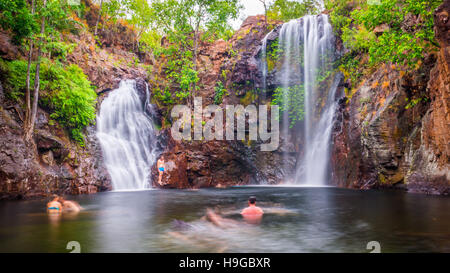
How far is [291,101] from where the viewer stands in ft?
82.6

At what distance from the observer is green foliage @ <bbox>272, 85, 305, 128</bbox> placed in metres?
24.8

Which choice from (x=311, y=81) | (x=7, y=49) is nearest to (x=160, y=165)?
(x=7, y=49)

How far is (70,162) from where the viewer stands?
17.5 meters

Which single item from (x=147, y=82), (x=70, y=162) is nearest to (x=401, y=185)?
(x=70, y=162)

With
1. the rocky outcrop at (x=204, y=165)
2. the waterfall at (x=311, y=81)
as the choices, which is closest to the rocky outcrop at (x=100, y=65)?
the rocky outcrop at (x=204, y=165)

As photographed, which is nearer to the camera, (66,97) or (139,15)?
(66,97)

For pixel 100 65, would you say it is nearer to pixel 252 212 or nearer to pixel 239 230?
pixel 252 212

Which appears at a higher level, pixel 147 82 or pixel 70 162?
pixel 147 82

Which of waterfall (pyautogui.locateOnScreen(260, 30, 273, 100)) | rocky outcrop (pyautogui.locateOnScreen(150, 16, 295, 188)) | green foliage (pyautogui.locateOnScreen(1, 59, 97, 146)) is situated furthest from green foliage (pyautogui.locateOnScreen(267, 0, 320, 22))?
green foliage (pyautogui.locateOnScreen(1, 59, 97, 146))

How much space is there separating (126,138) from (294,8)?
77.7 feet

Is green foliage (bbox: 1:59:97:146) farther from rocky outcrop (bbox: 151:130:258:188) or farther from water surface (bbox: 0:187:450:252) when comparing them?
water surface (bbox: 0:187:450:252)
